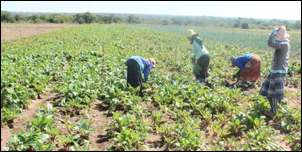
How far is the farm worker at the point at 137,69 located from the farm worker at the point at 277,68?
264 centimetres

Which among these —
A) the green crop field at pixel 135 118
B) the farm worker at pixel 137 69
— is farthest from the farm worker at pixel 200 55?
the farm worker at pixel 137 69

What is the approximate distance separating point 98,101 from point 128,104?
795mm

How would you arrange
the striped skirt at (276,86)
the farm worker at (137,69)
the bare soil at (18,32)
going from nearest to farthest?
1. the striped skirt at (276,86)
2. the farm worker at (137,69)
3. the bare soil at (18,32)

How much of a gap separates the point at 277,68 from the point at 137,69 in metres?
2.89

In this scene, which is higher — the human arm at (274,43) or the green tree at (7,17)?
the green tree at (7,17)

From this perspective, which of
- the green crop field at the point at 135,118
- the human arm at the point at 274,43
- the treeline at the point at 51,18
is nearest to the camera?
the green crop field at the point at 135,118

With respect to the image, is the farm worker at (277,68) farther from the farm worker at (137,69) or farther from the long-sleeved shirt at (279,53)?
the farm worker at (137,69)

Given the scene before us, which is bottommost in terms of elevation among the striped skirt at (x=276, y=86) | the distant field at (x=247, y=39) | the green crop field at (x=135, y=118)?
the green crop field at (x=135, y=118)

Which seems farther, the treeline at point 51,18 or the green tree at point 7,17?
the treeline at point 51,18

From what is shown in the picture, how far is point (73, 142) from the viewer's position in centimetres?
388

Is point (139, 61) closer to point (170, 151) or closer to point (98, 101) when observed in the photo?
point (98, 101)

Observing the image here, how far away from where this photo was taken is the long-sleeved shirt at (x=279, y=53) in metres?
4.64

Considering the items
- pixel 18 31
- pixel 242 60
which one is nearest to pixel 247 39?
pixel 242 60

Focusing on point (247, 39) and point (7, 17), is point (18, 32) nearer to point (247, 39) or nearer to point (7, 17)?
point (247, 39)
